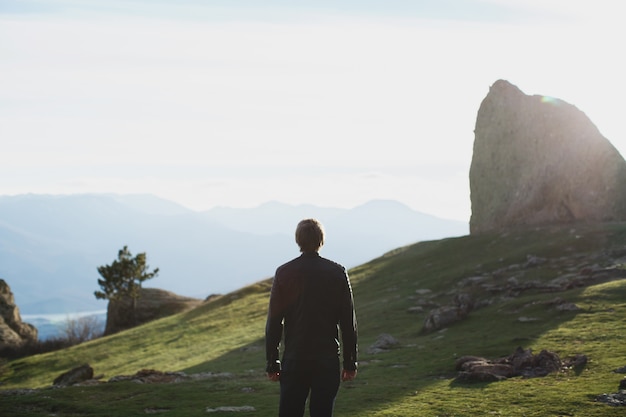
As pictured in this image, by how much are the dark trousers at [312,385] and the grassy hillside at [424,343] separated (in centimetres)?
1082

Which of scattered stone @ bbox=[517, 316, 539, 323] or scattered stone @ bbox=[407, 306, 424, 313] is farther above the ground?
scattered stone @ bbox=[407, 306, 424, 313]

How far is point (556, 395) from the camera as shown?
75.9ft

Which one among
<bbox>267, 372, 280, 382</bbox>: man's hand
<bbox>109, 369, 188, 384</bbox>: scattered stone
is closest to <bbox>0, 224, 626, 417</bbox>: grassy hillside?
<bbox>109, 369, 188, 384</bbox>: scattered stone

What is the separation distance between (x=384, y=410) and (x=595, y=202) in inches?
2256

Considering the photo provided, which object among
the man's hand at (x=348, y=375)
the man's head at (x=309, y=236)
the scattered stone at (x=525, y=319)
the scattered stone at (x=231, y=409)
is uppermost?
the man's head at (x=309, y=236)

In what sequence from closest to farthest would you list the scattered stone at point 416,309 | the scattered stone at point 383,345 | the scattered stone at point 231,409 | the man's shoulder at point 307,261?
the man's shoulder at point 307,261, the scattered stone at point 231,409, the scattered stone at point 383,345, the scattered stone at point 416,309

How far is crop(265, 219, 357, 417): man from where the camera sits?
1206 centimetres

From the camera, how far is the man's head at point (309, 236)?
1252cm

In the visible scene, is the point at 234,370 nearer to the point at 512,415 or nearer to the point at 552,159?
the point at 512,415

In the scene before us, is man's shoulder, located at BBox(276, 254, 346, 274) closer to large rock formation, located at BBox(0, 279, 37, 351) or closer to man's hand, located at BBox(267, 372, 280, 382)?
man's hand, located at BBox(267, 372, 280, 382)

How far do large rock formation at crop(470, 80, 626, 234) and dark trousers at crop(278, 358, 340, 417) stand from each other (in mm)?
66625

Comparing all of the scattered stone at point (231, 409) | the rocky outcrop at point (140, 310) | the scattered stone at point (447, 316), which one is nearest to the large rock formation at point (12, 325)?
the rocky outcrop at point (140, 310)

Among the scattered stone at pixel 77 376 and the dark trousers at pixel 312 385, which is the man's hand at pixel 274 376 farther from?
the scattered stone at pixel 77 376

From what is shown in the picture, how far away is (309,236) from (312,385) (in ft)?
8.43
